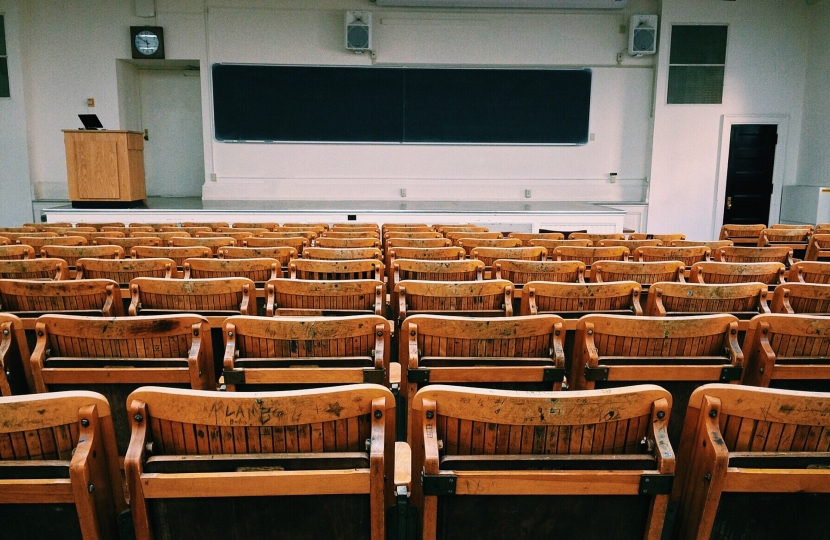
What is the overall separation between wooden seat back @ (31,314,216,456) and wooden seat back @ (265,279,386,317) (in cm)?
66

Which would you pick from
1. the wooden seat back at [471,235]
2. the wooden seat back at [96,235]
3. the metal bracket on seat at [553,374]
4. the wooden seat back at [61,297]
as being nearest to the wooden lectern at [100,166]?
the wooden seat back at [96,235]

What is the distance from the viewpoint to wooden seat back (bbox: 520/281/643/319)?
8.75ft

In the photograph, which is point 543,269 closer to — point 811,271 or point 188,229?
point 811,271

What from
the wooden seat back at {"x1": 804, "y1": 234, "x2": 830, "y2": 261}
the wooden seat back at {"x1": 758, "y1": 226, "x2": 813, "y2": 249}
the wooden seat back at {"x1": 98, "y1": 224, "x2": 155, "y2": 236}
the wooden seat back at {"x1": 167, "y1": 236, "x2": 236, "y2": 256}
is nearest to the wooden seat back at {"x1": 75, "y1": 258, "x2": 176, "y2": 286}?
the wooden seat back at {"x1": 167, "y1": 236, "x2": 236, "y2": 256}

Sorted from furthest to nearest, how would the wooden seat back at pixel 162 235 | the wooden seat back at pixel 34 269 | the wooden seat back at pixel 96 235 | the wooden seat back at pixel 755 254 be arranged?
the wooden seat back at pixel 162 235 < the wooden seat back at pixel 96 235 < the wooden seat back at pixel 755 254 < the wooden seat back at pixel 34 269

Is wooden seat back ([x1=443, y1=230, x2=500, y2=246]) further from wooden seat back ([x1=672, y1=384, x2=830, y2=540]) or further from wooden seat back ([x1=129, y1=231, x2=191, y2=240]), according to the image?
wooden seat back ([x1=672, y1=384, x2=830, y2=540])

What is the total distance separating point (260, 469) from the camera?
1287 millimetres

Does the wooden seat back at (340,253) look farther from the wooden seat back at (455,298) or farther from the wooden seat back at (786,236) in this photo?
the wooden seat back at (786,236)

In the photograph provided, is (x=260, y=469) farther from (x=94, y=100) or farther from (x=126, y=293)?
(x=94, y=100)

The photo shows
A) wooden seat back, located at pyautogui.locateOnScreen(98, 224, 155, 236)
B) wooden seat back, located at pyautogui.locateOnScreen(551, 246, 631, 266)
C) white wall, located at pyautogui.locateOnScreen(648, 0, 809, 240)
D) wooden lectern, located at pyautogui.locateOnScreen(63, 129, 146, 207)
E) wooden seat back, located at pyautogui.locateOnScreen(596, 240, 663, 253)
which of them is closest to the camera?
wooden seat back, located at pyautogui.locateOnScreen(551, 246, 631, 266)

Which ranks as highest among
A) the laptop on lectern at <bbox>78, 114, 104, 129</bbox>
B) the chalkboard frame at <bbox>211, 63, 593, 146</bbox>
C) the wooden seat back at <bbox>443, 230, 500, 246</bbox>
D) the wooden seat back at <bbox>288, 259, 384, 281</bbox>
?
the chalkboard frame at <bbox>211, 63, 593, 146</bbox>

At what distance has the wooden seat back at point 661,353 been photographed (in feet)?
6.67

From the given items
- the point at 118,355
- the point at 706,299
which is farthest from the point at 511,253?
the point at 118,355

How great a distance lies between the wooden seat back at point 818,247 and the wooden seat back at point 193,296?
15.8 ft
